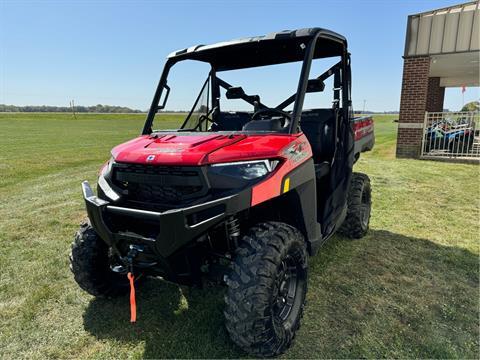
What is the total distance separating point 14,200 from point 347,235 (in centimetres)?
576

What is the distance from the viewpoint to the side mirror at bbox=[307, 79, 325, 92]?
3.09m

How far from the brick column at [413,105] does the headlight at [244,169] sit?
1009 cm

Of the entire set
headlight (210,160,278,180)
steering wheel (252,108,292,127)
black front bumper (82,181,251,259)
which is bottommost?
black front bumper (82,181,251,259)

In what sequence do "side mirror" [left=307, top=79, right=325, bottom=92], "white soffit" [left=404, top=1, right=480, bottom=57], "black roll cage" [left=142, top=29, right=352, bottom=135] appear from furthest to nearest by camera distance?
"white soffit" [left=404, top=1, right=480, bottom=57]
"side mirror" [left=307, top=79, right=325, bottom=92]
"black roll cage" [left=142, top=29, right=352, bottom=135]

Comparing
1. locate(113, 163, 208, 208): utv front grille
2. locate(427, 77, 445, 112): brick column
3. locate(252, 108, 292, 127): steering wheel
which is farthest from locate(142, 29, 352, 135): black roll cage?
locate(427, 77, 445, 112): brick column

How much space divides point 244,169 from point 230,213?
12.4 inches

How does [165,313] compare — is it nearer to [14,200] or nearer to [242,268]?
[242,268]

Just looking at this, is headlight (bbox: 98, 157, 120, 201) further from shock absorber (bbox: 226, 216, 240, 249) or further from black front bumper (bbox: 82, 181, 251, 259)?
shock absorber (bbox: 226, 216, 240, 249)

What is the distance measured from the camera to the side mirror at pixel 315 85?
309cm

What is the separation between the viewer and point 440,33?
32.8 feet

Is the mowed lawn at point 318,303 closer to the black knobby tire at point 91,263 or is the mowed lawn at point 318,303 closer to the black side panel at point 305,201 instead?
the black knobby tire at point 91,263

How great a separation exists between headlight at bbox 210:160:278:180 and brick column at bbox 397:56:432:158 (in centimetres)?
1009

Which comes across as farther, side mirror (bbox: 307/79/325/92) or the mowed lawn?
side mirror (bbox: 307/79/325/92)

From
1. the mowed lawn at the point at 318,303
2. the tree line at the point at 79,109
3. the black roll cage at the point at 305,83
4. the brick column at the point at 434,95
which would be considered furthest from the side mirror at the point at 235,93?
the tree line at the point at 79,109
